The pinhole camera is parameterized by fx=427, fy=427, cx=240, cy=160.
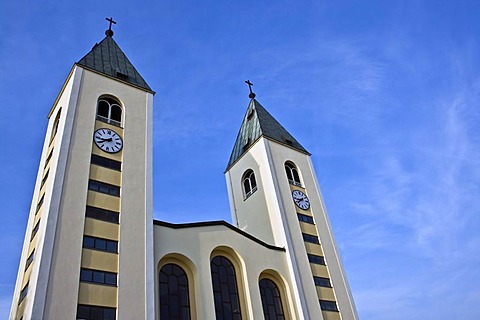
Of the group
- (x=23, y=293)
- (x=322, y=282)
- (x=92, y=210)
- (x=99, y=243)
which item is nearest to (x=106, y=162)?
(x=92, y=210)

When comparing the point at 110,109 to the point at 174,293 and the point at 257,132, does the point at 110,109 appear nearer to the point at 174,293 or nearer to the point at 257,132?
the point at 174,293

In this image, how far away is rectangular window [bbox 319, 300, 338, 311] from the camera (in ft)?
73.2

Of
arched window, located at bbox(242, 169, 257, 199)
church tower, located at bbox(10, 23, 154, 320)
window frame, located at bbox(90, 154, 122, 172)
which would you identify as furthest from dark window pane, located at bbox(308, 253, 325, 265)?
window frame, located at bbox(90, 154, 122, 172)

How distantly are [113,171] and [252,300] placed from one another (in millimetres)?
8784

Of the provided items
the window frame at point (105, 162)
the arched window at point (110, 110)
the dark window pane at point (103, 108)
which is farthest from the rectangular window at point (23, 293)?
the dark window pane at point (103, 108)

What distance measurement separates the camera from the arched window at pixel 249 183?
28566 mm

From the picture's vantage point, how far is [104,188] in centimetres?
1850

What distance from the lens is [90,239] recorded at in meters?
16.6

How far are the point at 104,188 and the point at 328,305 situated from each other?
13.0 metres

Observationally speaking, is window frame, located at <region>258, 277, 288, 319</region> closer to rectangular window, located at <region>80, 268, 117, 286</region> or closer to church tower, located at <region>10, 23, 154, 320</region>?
church tower, located at <region>10, 23, 154, 320</region>

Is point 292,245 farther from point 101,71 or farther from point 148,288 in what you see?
point 101,71

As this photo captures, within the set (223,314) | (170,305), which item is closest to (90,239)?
(170,305)

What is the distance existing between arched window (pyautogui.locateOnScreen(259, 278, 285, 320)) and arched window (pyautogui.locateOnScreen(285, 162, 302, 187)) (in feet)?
25.3

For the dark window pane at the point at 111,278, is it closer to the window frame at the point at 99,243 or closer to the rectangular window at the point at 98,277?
the rectangular window at the point at 98,277
